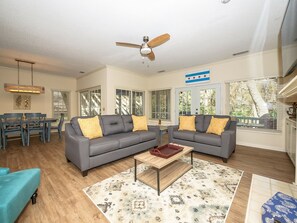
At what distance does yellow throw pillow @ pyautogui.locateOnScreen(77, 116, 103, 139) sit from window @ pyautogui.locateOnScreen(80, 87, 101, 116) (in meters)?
2.68

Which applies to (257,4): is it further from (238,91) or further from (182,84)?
(182,84)

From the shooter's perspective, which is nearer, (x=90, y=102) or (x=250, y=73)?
(x=250, y=73)

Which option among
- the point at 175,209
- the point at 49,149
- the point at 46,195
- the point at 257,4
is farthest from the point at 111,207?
the point at 257,4

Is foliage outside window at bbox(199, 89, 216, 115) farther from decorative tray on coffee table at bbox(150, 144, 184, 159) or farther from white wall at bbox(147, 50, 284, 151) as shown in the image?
decorative tray on coffee table at bbox(150, 144, 184, 159)

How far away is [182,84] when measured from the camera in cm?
529

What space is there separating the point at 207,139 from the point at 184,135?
0.58 m

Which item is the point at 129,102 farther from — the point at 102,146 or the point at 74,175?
the point at 74,175

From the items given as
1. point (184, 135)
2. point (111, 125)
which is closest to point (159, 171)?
point (184, 135)

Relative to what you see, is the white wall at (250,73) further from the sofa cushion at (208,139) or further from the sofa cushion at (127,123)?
the sofa cushion at (127,123)

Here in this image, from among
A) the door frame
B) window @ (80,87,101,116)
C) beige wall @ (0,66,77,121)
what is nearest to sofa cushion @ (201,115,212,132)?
the door frame

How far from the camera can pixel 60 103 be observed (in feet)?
21.1

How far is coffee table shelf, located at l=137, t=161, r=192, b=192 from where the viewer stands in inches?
71.7

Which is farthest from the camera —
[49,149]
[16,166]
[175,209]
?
[49,149]

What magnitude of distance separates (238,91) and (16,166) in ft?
20.2
